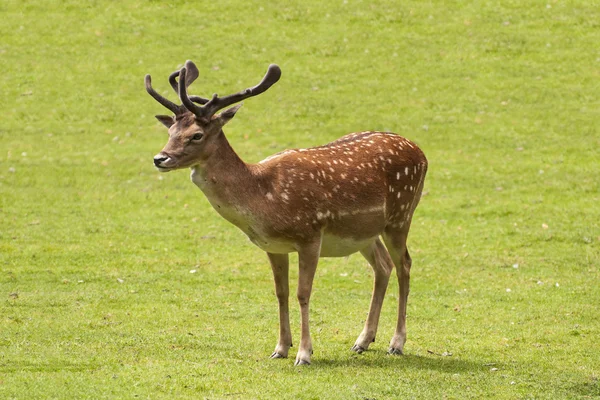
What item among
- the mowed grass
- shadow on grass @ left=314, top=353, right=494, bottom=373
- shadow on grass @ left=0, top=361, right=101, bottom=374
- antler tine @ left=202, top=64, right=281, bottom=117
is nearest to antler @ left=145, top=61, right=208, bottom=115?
antler tine @ left=202, top=64, right=281, bottom=117

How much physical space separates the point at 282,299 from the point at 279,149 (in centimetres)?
1244

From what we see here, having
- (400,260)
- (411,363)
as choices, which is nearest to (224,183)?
(400,260)

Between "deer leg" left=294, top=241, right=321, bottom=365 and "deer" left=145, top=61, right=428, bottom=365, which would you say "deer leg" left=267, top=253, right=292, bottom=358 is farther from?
"deer leg" left=294, top=241, right=321, bottom=365

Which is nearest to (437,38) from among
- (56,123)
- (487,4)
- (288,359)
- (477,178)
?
(487,4)

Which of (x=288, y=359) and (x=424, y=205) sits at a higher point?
(x=288, y=359)

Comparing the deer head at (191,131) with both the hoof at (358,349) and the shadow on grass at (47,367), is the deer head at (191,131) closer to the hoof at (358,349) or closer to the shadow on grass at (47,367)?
the shadow on grass at (47,367)

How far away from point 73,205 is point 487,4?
1420 cm

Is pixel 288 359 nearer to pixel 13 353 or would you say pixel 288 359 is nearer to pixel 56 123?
pixel 13 353

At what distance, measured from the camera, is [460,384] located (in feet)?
32.8

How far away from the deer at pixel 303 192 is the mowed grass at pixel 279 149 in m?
0.91

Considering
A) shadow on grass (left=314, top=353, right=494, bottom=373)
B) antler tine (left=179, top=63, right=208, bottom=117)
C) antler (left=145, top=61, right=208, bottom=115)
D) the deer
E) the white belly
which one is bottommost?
shadow on grass (left=314, top=353, right=494, bottom=373)

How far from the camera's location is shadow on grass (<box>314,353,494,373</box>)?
1069 centimetres

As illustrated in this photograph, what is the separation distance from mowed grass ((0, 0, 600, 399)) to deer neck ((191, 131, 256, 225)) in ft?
5.19

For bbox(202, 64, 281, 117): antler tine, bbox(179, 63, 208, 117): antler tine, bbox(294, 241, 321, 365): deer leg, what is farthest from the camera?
bbox(294, 241, 321, 365): deer leg
